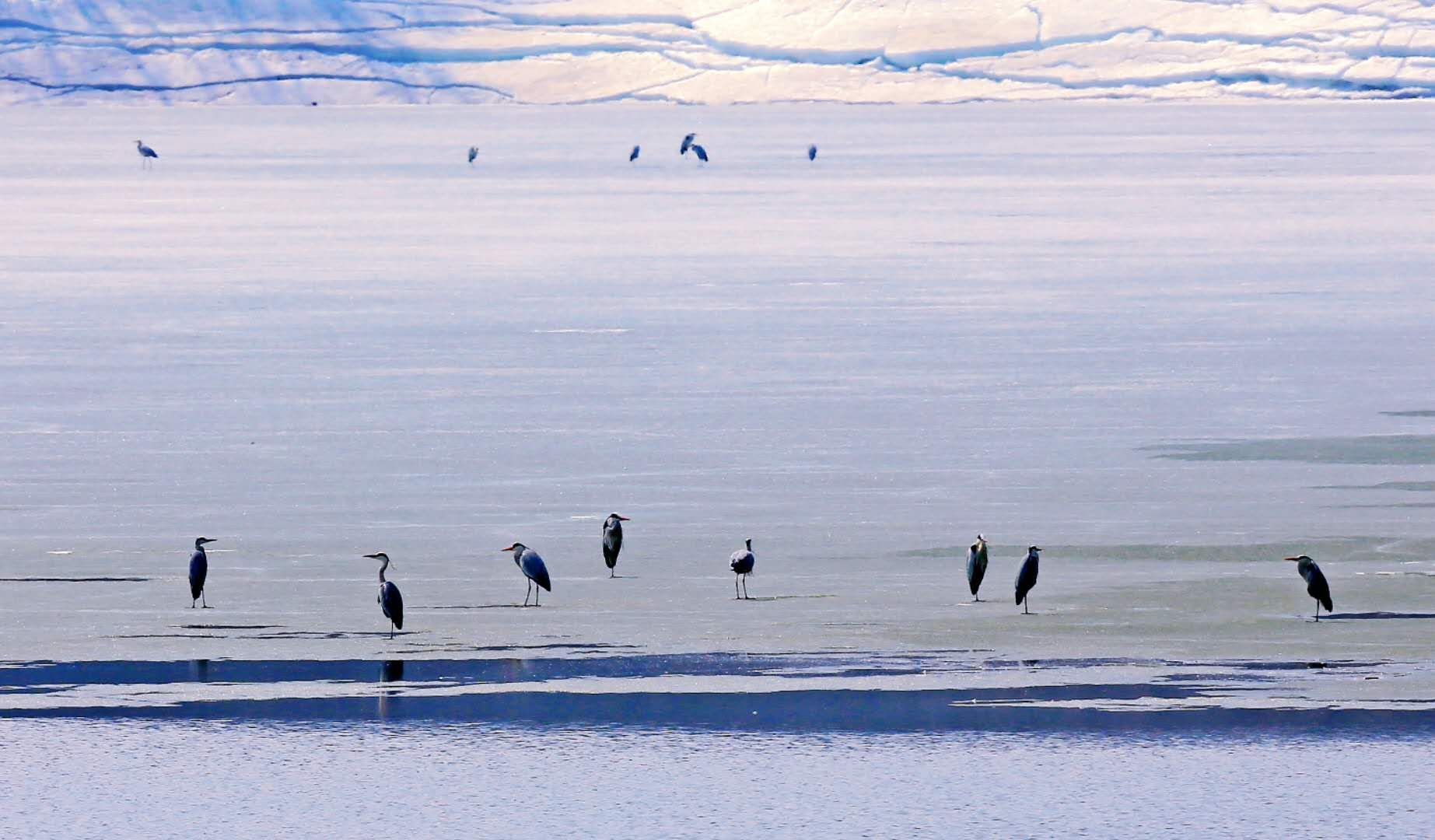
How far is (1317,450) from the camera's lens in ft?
40.8

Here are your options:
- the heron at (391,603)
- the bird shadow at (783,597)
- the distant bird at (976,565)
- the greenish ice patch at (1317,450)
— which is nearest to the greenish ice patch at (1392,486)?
the greenish ice patch at (1317,450)

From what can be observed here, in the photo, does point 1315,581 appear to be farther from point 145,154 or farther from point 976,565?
Result: point 145,154

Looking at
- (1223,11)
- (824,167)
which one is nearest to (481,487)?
(824,167)

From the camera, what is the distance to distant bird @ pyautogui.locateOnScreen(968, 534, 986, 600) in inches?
345

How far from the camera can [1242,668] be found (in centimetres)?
779

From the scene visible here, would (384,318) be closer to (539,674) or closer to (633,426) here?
(633,426)

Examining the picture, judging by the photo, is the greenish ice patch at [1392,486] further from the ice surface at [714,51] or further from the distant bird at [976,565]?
the ice surface at [714,51]

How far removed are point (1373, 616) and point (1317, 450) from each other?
394 centimetres

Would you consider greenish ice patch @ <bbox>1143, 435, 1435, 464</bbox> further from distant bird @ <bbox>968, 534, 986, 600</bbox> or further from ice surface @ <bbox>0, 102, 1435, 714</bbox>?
distant bird @ <bbox>968, 534, 986, 600</bbox>

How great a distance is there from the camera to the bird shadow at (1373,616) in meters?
8.55

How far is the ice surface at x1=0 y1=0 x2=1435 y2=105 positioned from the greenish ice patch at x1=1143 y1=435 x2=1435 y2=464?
134 m

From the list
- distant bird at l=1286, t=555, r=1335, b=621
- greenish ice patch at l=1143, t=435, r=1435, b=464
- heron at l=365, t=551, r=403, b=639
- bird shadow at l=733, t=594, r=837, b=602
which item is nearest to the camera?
A: heron at l=365, t=551, r=403, b=639

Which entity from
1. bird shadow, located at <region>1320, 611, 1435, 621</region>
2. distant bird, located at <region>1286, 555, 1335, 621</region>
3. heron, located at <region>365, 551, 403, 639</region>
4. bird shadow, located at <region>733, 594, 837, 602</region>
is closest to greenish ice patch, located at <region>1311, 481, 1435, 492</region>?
bird shadow, located at <region>1320, 611, 1435, 621</region>

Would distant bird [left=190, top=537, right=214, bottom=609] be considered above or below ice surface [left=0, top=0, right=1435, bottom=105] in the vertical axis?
→ below
